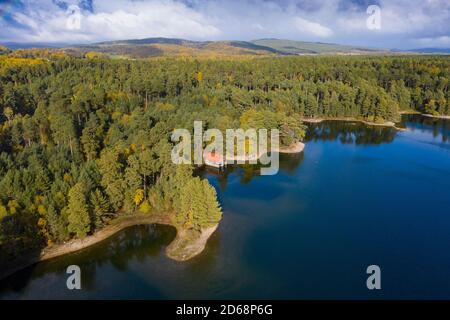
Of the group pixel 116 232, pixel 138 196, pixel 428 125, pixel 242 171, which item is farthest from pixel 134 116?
pixel 428 125

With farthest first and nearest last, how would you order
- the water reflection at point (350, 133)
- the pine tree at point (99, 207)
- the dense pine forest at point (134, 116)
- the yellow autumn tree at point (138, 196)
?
the water reflection at point (350, 133) → the yellow autumn tree at point (138, 196) → the pine tree at point (99, 207) → the dense pine forest at point (134, 116)

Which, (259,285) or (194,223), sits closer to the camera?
(259,285)

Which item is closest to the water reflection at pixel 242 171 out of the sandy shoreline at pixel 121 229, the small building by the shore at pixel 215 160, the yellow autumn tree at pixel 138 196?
the small building by the shore at pixel 215 160

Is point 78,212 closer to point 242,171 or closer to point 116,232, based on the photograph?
point 116,232

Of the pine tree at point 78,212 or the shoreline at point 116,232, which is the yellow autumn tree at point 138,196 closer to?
the shoreline at point 116,232

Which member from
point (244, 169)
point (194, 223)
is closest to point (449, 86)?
point (244, 169)
